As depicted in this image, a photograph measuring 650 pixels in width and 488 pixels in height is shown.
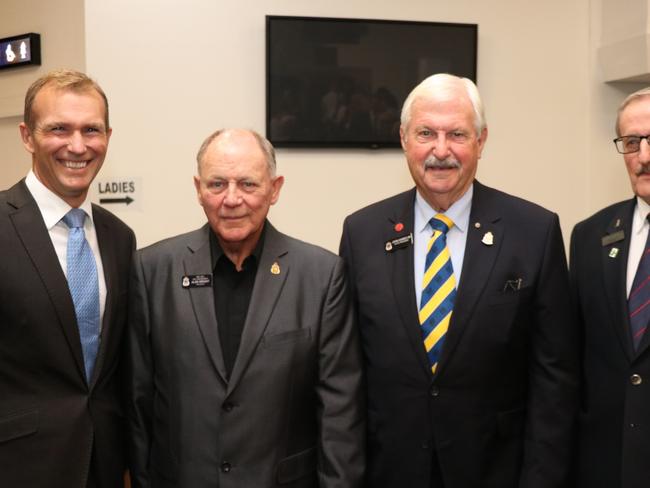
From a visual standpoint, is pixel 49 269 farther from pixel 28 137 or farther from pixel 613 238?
pixel 613 238

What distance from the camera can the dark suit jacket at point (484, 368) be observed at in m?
2.39

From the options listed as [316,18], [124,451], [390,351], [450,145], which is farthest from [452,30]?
[124,451]

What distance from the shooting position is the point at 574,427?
99.3 inches

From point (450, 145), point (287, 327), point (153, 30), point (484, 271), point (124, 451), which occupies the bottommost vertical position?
point (124, 451)

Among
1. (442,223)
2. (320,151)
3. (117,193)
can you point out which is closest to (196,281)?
(442,223)

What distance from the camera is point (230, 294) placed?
2398 millimetres

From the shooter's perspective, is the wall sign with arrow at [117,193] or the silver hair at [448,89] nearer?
the silver hair at [448,89]

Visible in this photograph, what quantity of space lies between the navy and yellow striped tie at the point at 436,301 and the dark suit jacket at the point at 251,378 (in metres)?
0.23

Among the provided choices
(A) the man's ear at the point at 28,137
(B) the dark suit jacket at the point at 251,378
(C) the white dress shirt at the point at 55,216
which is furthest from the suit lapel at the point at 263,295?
(A) the man's ear at the point at 28,137

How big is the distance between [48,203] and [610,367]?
75.1 inches

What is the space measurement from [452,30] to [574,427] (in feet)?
10.9

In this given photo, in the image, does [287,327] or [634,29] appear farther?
[634,29]

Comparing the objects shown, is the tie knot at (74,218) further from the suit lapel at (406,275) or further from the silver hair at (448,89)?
the silver hair at (448,89)

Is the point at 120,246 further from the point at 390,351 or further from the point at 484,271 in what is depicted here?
the point at 484,271
